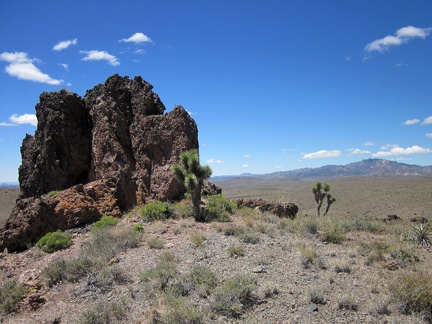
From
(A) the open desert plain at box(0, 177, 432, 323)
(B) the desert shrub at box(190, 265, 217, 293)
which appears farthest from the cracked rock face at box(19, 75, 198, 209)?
(B) the desert shrub at box(190, 265, 217, 293)

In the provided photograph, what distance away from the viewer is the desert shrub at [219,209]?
52.8ft

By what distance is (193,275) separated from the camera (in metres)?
9.16

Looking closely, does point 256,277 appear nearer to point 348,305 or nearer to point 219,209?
point 348,305

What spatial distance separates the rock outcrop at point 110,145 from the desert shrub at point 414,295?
12.0m

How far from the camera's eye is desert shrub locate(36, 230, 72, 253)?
12.9 meters

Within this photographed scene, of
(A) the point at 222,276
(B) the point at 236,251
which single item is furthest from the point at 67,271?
(B) the point at 236,251

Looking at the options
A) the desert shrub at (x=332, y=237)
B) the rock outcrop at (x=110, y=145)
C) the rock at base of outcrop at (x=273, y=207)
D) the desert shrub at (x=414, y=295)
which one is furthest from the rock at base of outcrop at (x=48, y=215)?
the desert shrub at (x=414, y=295)

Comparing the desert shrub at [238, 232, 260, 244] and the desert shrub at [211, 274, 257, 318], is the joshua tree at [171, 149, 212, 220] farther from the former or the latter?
the desert shrub at [211, 274, 257, 318]

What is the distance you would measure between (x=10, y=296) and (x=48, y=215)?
573cm

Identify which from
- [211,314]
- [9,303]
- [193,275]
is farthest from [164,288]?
[9,303]

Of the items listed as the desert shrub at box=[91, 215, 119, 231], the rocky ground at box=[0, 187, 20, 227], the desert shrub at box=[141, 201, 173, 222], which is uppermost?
the desert shrub at box=[141, 201, 173, 222]

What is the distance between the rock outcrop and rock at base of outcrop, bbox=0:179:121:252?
527 mm

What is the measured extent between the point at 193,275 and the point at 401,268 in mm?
6039

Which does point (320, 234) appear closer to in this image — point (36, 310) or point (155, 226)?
point (155, 226)
